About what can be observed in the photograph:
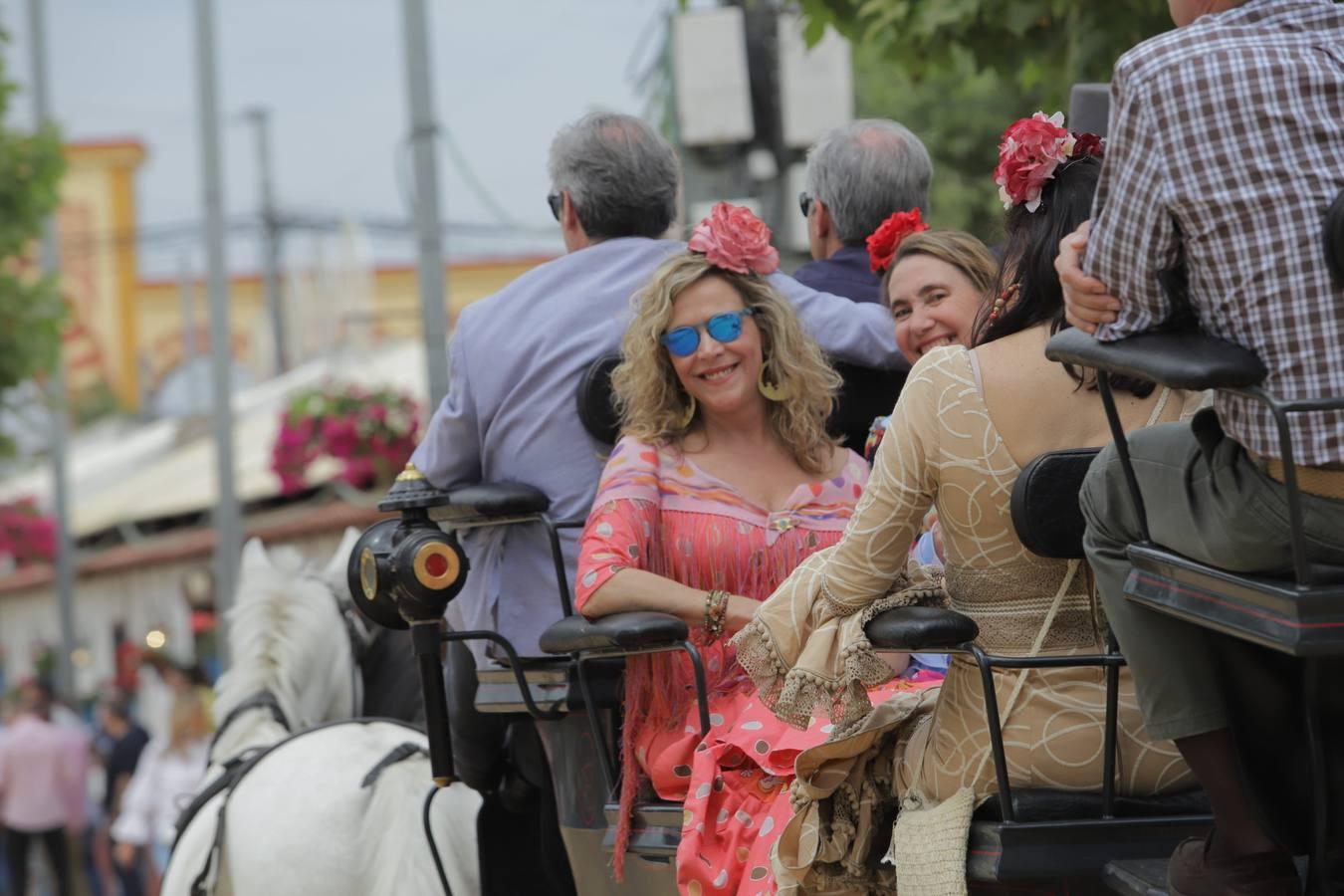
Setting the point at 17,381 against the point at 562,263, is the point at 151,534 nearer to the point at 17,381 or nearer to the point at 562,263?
the point at 17,381

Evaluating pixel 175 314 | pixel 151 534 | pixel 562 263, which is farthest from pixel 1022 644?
pixel 175 314

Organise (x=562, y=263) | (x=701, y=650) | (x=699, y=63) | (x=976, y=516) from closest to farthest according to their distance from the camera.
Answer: (x=976, y=516) → (x=701, y=650) → (x=562, y=263) → (x=699, y=63)

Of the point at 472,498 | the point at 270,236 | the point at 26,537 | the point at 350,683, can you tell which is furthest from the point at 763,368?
the point at 270,236

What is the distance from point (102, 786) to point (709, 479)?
14.8 meters

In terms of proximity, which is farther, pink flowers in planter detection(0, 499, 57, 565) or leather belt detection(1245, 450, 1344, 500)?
pink flowers in planter detection(0, 499, 57, 565)

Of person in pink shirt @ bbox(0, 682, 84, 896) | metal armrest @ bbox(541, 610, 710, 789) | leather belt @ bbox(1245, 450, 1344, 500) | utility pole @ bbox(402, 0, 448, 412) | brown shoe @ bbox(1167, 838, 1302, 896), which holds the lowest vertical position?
person in pink shirt @ bbox(0, 682, 84, 896)

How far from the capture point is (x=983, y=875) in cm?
310

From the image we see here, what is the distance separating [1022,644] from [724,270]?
4.88ft

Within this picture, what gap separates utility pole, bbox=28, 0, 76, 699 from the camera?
19.0 meters

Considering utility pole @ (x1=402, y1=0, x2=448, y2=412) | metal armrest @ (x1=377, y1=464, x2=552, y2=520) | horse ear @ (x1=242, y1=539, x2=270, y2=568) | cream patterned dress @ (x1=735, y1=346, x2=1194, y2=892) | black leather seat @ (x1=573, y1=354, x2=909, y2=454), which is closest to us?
cream patterned dress @ (x1=735, y1=346, x2=1194, y2=892)

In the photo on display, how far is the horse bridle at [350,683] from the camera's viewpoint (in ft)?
21.0

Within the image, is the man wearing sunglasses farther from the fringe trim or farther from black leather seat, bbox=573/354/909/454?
the fringe trim

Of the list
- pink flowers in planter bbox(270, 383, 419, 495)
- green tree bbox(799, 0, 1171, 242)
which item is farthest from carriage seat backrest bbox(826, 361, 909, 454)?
pink flowers in planter bbox(270, 383, 419, 495)

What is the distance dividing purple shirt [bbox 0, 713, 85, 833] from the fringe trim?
13.3 meters
